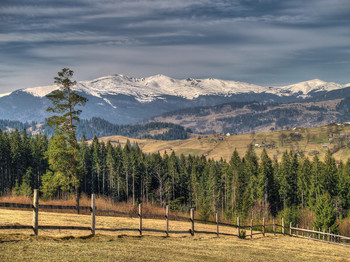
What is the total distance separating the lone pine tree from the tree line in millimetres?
57844

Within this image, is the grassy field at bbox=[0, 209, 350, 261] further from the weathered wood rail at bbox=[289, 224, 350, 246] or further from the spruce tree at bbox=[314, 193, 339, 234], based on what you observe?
the spruce tree at bbox=[314, 193, 339, 234]

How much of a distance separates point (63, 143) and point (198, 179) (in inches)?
3467

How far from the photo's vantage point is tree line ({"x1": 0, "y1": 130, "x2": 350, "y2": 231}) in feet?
351

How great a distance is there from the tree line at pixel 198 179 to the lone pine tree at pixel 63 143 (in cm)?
5784

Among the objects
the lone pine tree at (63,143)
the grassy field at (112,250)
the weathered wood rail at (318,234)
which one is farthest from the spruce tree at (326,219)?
the grassy field at (112,250)

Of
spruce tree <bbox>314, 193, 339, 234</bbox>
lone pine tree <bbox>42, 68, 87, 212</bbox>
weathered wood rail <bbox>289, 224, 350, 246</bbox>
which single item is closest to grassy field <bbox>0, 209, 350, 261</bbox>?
weathered wood rail <bbox>289, 224, 350, 246</bbox>

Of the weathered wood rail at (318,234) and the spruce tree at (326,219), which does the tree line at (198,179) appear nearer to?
the spruce tree at (326,219)

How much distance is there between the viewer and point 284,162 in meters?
125

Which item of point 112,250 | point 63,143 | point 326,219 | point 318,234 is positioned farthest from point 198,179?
point 112,250

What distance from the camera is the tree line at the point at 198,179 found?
107m

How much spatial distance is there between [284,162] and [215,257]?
112m

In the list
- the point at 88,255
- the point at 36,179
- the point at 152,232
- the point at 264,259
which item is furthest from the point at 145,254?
the point at 36,179

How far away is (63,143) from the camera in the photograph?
4859 cm

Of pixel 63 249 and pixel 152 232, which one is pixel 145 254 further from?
pixel 152 232
